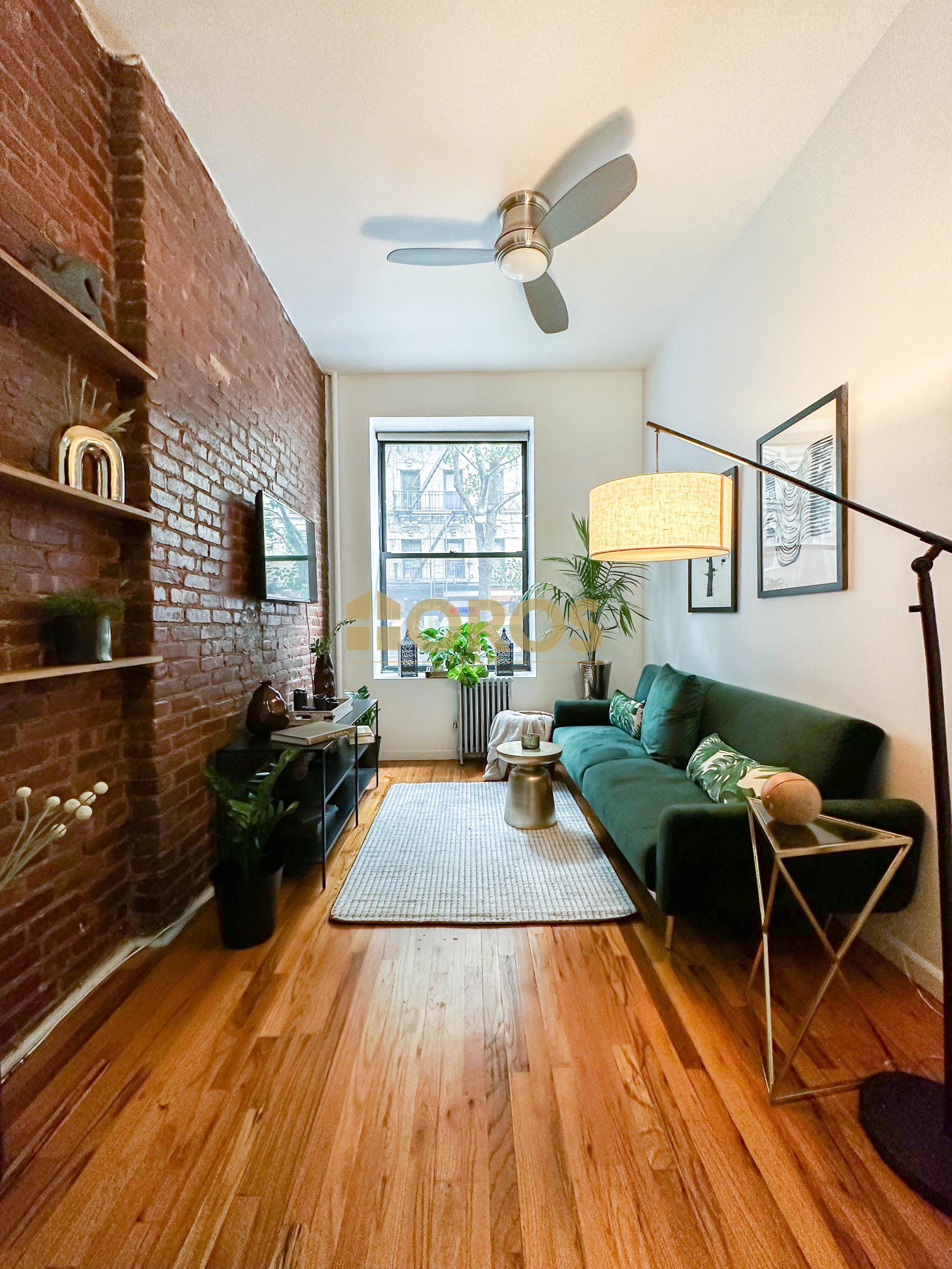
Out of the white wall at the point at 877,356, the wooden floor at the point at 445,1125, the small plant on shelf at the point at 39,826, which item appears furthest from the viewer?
the white wall at the point at 877,356

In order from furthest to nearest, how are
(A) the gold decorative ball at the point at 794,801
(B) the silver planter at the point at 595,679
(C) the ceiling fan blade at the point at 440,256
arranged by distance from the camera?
(B) the silver planter at the point at 595,679, (C) the ceiling fan blade at the point at 440,256, (A) the gold decorative ball at the point at 794,801

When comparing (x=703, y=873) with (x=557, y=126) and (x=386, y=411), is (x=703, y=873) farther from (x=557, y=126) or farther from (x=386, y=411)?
(x=386, y=411)

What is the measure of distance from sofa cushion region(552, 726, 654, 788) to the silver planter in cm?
55

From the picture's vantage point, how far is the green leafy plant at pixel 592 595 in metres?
4.41

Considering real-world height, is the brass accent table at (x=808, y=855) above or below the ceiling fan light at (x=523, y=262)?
below

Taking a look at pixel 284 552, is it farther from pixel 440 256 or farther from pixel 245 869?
pixel 245 869

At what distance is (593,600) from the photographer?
446 cm

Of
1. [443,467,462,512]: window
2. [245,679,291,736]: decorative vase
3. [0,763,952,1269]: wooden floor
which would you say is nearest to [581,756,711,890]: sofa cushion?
[0,763,952,1269]: wooden floor

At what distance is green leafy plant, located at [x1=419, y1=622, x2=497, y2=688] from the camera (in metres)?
4.48

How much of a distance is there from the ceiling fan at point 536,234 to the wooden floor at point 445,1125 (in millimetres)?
2732

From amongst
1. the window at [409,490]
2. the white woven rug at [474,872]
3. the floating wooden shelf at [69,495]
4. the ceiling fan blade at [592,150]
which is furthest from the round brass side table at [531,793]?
the window at [409,490]

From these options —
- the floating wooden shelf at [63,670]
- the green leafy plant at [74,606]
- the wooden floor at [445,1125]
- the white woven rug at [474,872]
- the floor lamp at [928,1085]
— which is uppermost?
the green leafy plant at [74,606]

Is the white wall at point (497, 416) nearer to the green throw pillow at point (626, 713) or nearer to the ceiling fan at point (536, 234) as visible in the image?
the green throw pillow at point (626, 713)

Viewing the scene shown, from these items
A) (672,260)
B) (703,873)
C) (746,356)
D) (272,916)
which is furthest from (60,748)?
(672,260)
